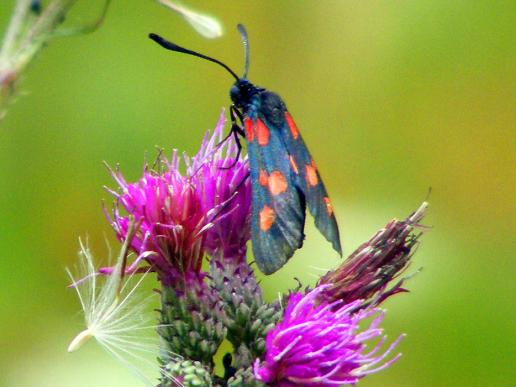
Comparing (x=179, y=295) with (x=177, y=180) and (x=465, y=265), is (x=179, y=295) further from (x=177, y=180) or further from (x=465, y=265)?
(x=465, y=265)

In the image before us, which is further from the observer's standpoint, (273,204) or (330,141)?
(330,141)

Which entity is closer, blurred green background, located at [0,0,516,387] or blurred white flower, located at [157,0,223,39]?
blurred white flower, located at [157,0,223,39]

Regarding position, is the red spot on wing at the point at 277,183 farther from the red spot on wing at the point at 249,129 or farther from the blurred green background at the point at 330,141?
the blurred green background at the point at 330,141

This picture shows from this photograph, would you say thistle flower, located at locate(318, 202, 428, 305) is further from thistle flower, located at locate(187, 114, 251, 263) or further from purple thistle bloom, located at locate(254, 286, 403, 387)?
thistle flower, located at locate(187, 114, 251, 263)

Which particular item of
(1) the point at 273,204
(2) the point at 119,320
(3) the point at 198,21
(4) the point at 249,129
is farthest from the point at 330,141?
(3) the point at 198,21

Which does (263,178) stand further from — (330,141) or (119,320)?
(330,141)

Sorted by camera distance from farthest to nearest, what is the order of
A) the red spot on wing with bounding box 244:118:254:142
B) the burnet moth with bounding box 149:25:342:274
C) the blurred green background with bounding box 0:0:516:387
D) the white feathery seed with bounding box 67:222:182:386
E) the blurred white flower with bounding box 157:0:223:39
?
the blurred green background with bounding box 0:0:516:387, the red spot on wing with bounding box 244:118:254:142, the burnet moth with bounding box 149:25:342:274, the white feathery seed with bounding box 67:222:182:386, the blurred white flower with bounding box 157:0:223:39

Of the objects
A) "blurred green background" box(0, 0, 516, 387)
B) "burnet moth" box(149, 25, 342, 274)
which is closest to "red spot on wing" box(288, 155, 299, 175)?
"burnet moth" box(149, 25, 342, 274)
